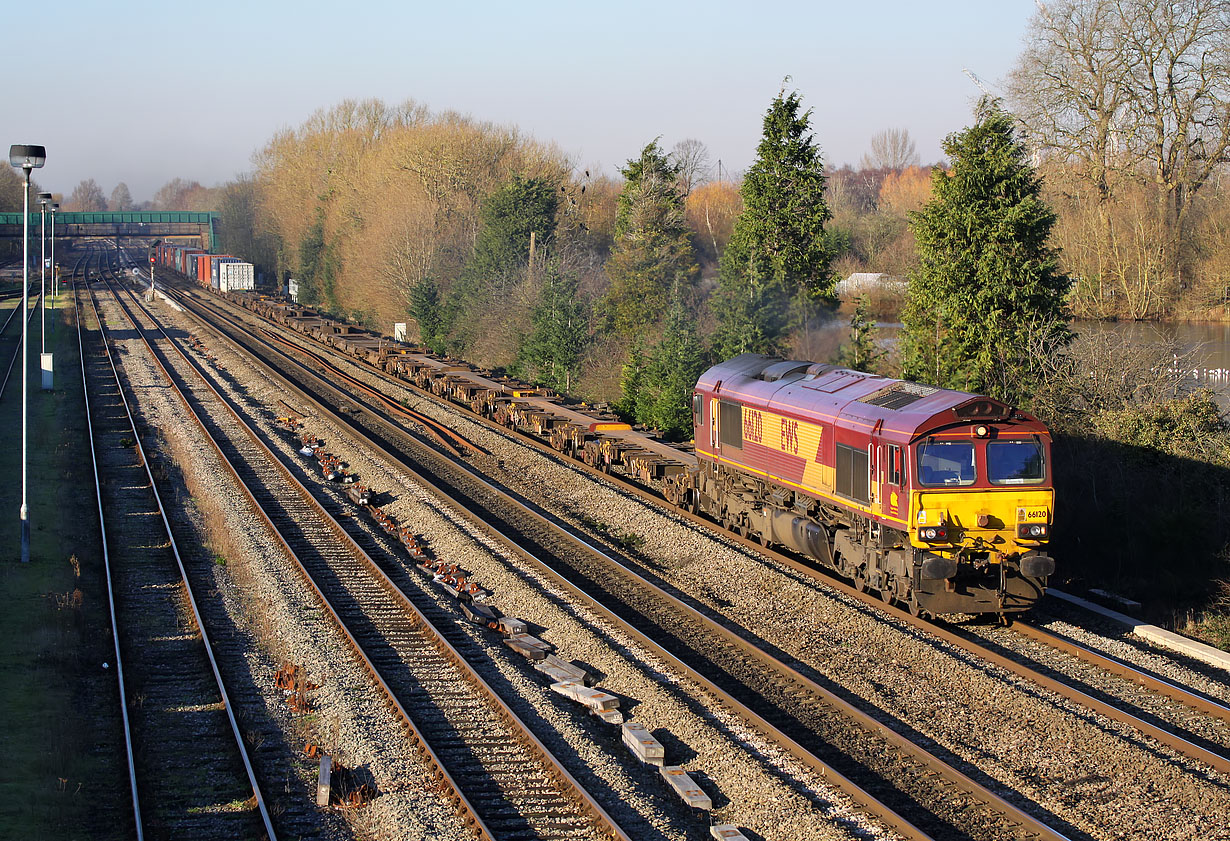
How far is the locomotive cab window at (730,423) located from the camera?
1869 cm

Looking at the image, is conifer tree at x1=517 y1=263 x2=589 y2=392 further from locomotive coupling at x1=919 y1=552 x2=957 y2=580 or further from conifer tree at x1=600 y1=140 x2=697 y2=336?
locomotive coupling at x1=919 y1=552 x2=957 y2=580

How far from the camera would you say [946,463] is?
13.7 meters

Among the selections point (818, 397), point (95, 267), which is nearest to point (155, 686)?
point (818, 397)

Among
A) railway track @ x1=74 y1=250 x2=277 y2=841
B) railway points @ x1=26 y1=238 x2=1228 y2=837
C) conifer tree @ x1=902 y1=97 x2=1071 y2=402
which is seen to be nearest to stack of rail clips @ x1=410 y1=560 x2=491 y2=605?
railway points @ x1=26 y1=238 x2=1228 y2=837

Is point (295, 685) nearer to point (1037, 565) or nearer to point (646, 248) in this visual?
point (1037, 565)

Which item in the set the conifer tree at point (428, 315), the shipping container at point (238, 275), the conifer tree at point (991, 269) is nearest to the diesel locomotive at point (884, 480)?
the conifer tree at point (991, 269)

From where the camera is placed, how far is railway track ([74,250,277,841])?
9359 mm

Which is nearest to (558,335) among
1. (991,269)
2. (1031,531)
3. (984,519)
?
(991,269)

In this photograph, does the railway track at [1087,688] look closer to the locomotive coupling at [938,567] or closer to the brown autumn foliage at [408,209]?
the locomotive coupling at [938,567]

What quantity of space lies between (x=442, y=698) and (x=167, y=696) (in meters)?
Result: 3.19

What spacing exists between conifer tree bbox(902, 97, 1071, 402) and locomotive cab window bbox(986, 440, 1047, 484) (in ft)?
26.7

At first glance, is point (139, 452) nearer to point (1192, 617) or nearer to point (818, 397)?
point (818, 397)

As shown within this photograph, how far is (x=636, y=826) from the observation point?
898 centimetres

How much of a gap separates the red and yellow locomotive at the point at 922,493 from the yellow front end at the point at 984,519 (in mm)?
13
